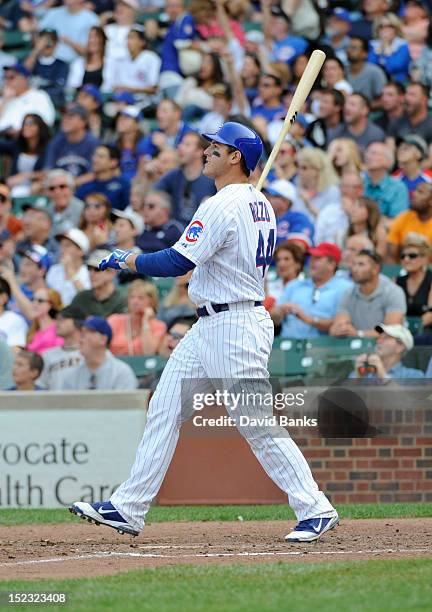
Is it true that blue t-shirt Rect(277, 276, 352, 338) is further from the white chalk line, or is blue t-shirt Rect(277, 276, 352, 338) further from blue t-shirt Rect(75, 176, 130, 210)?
the white chalk line

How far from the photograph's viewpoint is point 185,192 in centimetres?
1382

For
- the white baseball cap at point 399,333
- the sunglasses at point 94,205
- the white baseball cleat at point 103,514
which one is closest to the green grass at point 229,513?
the white baseball cap at point 399,333

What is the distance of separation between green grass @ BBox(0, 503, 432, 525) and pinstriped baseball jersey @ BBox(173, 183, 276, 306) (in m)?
2.29

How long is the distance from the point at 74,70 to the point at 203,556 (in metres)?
12.3

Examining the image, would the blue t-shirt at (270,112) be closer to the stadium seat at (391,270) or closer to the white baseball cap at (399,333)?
the stadium seat at (391,270)

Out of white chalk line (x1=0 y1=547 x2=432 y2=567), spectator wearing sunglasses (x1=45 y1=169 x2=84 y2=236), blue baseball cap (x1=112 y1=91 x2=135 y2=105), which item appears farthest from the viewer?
blue baseball cap (x1=112 y1=91 x2=135 y2=105)

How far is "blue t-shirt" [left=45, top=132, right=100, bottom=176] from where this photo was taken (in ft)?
52.1

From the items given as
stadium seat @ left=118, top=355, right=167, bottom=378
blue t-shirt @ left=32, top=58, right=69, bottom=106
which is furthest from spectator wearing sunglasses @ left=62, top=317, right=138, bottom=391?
blue t-shirt @ left=32, top=58, right=69, bottom=106

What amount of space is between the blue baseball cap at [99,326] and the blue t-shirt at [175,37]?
21.7 feet

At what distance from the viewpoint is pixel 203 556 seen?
683cm

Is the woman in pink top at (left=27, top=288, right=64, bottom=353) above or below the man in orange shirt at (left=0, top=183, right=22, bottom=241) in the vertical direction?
below

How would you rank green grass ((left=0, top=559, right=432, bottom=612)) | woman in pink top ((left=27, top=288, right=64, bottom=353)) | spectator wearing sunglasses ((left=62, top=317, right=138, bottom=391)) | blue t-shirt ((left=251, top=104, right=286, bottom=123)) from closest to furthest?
1. green grass ((left=0, top=559, right=432, bottom=612))
2. spectator wearing sunglasses ((left=62, top=317, right=138, bottom=391))
3. woman in pink top ((left=27, top=288, right=64, bottom=353))
4. blue t-shirt ((left=251, top=104, right=286, bottom=123))

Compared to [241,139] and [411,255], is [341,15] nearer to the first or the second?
[411,255]

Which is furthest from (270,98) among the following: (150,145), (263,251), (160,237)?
(263,251)
